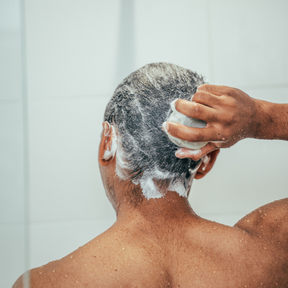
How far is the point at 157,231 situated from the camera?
0.77m

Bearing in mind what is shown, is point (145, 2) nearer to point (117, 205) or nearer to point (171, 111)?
point (171, 111)

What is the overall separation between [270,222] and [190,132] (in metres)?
0.41

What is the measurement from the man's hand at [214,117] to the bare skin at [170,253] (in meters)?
0.19

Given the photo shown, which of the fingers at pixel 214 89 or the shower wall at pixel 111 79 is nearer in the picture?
the fingers at pixel 214 89

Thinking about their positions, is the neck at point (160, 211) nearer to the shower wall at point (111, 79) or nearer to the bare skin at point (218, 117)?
the bare skin at point (218, 117)

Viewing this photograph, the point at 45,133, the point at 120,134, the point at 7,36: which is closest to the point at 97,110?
the point at 45,133

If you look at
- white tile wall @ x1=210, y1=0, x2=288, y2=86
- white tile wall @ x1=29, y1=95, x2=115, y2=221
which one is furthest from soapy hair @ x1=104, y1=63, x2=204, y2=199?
white tile wall @ x1=210, y1=0, x2=288, y2=86

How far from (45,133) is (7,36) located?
1.53 ft

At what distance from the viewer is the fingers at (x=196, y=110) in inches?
25.5

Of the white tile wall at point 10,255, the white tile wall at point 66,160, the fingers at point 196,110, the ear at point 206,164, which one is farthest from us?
the white tile wall at point 66,160

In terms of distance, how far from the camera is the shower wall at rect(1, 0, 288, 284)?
1.35 m

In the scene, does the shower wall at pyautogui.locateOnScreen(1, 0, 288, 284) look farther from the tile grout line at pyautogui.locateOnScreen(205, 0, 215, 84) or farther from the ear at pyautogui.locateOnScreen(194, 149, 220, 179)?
the ear at pyautogui.locateOnScreen(194, 149, 220, 179)

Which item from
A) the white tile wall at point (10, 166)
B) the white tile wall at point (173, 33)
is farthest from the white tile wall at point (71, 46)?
the white tile wall at point (10, 166)

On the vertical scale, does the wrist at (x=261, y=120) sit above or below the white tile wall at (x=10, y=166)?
above
